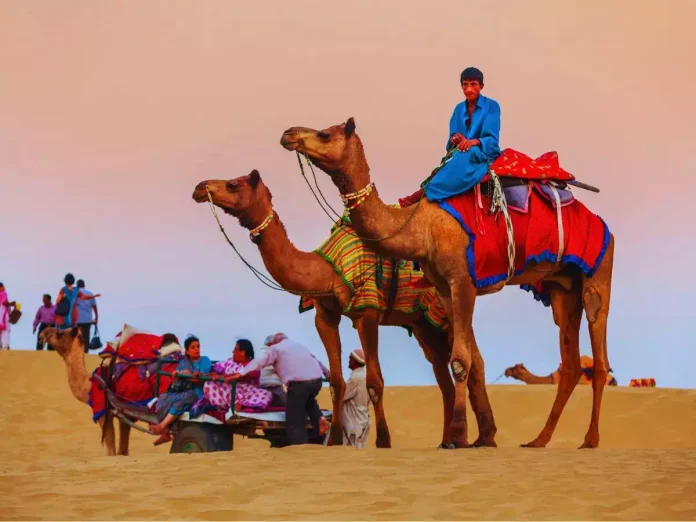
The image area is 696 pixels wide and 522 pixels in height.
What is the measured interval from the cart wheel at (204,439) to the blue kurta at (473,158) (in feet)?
11.1

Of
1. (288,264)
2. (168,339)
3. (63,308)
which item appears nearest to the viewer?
(288,264)

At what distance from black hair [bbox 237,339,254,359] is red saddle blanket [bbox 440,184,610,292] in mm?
3109

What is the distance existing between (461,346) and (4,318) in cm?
1708

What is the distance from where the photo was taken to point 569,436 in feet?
66.7

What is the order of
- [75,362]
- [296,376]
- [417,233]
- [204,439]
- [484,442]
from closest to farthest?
[417,233] < [484,442] < [296,376] < [204,439] < [75,362]

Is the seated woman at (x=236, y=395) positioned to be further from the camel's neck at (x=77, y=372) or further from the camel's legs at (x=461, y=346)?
the camel's neck at (x=77, y=372)

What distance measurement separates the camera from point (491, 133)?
11484 millimetres

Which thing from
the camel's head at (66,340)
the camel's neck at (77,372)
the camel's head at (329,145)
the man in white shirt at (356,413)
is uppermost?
the camel's head at (329,145)

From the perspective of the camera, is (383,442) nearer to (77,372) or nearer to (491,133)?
(491,133)

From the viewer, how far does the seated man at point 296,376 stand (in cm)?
1233

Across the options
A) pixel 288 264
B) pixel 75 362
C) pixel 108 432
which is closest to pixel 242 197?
pixel 288 264

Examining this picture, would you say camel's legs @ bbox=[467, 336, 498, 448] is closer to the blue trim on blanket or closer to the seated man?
the blue trim on blanket

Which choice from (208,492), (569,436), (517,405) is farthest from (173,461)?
(517,405)

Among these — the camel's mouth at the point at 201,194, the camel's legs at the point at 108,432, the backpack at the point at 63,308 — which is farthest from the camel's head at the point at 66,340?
the backpack at the point at 63,308
